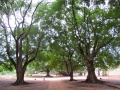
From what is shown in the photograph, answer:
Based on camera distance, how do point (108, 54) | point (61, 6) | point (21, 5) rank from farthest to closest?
point (108, 54), point (21, 5), point (61, 6)

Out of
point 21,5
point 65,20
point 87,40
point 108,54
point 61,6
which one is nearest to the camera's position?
point 61,6

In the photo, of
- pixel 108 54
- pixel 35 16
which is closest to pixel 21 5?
pixel 35 16

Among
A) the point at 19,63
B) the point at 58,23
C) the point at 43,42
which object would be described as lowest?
the point at 19,63

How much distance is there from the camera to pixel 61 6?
24.0 meters

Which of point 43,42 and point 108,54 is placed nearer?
point 43,42

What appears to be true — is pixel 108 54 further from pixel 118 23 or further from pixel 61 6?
pixel 61 6

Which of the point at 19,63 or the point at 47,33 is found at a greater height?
the point at 47,33

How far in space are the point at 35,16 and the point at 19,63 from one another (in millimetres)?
6744

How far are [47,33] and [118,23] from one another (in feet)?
32.5

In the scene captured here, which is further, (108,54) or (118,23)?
(108,54)

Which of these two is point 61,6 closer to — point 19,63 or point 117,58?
point 19,63

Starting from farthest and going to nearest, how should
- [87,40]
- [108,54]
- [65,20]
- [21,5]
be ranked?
1. [108,54]
2. [87,40]
3. [65,20]
4. [21,5]

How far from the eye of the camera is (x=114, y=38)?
29.5m

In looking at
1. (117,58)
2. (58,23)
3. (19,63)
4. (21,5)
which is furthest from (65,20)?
(117,58)
